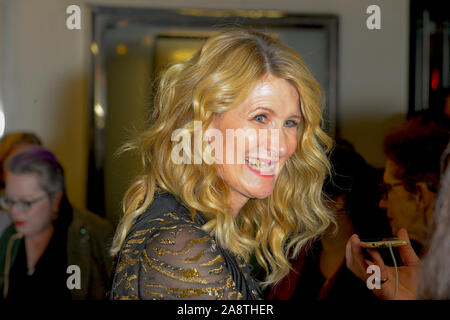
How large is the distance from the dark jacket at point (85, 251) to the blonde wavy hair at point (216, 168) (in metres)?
0.08

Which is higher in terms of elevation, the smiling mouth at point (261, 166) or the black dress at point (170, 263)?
the smiling mouth at point (261, 166)

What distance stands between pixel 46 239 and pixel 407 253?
698 mm

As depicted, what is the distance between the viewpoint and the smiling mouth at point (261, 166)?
802 millimetres

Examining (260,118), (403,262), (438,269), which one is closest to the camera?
(438,269)

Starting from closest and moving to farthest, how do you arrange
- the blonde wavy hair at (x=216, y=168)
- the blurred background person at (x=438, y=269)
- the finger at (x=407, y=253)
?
the blurred background person at (x=438, y=269) < the blonde wavy hair at (x=216, y=168) < the finger at (x=407, y=253)

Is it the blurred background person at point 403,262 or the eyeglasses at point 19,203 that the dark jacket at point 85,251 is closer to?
the eyeglasses at point 19,203

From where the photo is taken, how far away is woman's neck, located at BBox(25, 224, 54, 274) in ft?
3.13

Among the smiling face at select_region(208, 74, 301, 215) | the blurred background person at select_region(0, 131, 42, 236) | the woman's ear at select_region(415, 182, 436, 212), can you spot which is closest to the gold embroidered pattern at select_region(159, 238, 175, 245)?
the smiling face at select_region(208, 74, 301, 215)

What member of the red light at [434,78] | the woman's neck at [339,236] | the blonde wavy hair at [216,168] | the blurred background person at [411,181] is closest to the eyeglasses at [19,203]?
the blonde wavy hair at [216,168]

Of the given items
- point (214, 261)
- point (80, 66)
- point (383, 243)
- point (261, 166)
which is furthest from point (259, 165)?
point (80, 66)

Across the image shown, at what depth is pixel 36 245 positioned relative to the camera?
96 centimetres

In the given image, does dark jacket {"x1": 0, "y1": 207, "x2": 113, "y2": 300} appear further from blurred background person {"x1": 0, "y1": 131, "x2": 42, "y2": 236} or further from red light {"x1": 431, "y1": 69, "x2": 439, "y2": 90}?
red light {"x1": 431, "y1": 69, "x2": 439, "y2": 90}

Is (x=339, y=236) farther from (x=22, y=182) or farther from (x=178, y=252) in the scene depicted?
(x=22, y=182)

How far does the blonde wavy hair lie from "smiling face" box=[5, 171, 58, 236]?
17 centimetres
